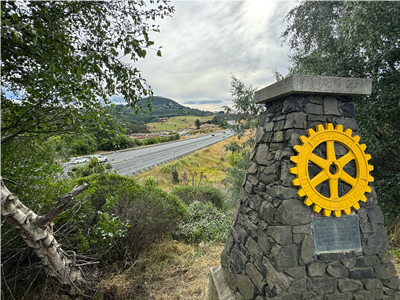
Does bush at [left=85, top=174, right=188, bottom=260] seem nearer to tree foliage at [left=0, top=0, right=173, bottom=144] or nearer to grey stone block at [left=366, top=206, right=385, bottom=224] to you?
tree foliage at [left=0, top=0, right=173, bottom=144]

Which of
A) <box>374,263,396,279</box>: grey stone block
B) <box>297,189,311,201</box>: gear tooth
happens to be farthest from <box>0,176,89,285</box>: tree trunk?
<box>374,263,396,279</box>: grey stone block

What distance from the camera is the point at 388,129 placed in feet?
16.0

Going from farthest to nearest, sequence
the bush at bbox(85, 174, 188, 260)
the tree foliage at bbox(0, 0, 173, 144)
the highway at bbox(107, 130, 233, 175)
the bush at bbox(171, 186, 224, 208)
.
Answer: the highway at bbox(107, 130, 233, 175), the bush at bbox(171, 186, 224, 208), the bush at bbox(85, 174, 188, 260), the tree foliage at bbox(0, 0, 173, 144)

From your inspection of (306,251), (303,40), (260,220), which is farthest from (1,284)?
(303,40)

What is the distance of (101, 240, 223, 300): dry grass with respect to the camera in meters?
3.72

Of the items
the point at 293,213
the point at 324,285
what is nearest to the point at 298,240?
the point at 293,213

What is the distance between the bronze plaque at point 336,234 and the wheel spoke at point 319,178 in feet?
1.20

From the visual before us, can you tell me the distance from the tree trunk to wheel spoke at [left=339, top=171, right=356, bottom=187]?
2.96m

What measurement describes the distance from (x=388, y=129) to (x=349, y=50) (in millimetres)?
2049

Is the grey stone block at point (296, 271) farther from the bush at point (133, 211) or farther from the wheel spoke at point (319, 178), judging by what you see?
the bush at point (133, 211)

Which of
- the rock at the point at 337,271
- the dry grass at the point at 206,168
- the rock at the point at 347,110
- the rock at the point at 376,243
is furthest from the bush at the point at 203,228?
the dry grass at the point at 206,168

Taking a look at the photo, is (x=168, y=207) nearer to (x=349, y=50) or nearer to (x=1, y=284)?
(x=1, y=284)

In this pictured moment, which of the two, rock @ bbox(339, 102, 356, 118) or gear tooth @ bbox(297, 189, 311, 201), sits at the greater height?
rock @ bbox(339, 102, 356, 118)

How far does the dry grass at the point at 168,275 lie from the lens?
3723 mm
